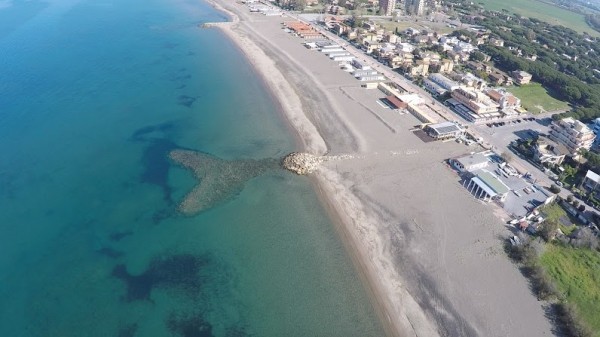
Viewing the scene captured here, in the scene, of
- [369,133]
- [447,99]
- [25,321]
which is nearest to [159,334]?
[25,321]

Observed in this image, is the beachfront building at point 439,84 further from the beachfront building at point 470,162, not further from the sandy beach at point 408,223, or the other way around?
the beachfront building at point 470,162

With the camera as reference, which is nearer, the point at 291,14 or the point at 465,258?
the point at 465,258

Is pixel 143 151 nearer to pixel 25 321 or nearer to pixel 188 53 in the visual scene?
pixel 25 321

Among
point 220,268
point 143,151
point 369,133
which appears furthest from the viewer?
point 369,133

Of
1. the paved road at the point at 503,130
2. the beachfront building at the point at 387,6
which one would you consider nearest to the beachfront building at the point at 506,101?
the paved road at the point at 503,130

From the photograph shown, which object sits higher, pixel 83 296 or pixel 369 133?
pixel 369 133
